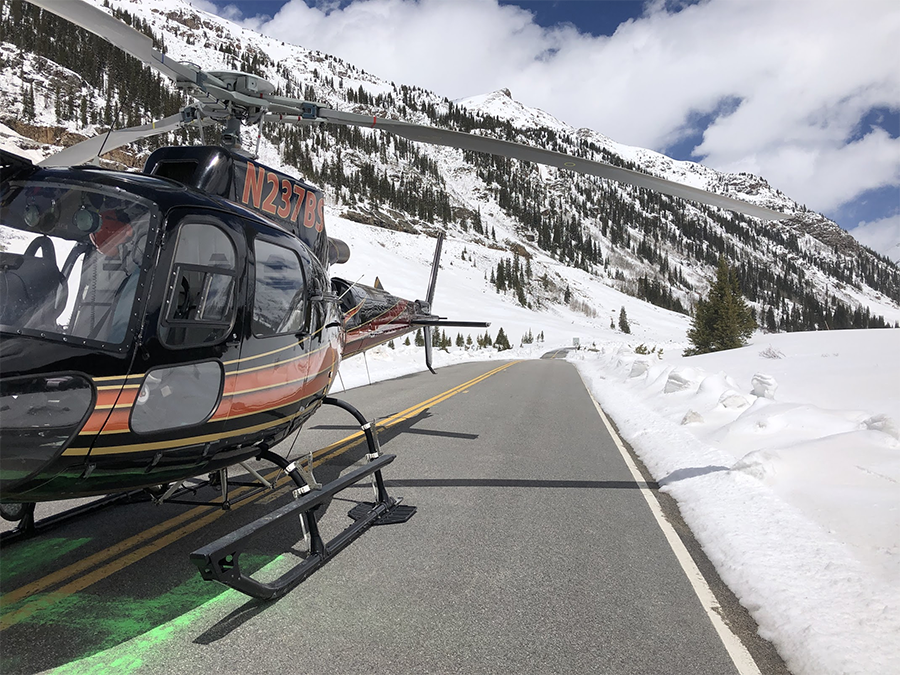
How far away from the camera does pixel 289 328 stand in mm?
4000

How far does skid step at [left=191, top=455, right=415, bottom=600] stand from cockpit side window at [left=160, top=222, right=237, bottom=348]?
115 cm

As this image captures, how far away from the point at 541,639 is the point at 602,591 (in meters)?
0.77

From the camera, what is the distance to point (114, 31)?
3801mm

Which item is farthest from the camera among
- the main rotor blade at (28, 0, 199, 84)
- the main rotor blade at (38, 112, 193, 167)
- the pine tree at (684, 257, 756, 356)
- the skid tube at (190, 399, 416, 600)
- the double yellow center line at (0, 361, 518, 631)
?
the pine tree at (684, 257, 756, 356)

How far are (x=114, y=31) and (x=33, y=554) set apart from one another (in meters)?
3.83

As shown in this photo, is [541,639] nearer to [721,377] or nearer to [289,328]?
[289,328]

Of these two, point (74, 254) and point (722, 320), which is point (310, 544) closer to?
point (74, 254)

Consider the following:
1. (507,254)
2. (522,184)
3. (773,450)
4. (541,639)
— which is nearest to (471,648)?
(541,639)

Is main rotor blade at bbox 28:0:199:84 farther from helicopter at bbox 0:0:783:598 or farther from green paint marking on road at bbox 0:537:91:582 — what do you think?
green paint marking on road at bbox 0:537:91:582

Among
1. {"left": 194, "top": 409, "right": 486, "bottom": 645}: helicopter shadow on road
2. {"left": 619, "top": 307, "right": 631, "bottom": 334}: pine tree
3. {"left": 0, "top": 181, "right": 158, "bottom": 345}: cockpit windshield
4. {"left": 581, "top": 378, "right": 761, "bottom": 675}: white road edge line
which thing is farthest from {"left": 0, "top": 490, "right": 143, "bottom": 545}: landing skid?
{"left": 619, "top": 307, "right": 631, "bottom": 334}: pine tree

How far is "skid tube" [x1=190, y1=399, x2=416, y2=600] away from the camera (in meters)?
2.68

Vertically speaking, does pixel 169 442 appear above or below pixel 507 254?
below

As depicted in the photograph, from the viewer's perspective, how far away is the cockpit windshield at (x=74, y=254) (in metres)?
2.56

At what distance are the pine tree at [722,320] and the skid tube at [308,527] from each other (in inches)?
1709
